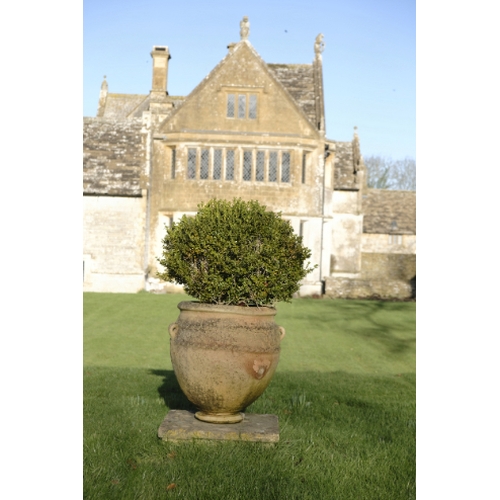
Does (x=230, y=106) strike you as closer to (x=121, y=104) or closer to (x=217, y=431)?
(x=121, y=104)

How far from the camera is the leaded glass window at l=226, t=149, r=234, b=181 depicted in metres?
25.7

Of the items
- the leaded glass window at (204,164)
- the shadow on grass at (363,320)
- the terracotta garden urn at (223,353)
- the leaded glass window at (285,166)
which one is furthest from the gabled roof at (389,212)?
the terracotta garden urn at (223,353)

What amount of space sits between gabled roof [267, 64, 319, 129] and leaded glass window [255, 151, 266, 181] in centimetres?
290

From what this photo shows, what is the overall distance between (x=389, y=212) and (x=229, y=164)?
20767mm

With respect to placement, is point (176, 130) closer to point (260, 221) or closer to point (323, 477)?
point (260, 221)

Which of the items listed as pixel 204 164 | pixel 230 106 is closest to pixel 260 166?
pixel 204 164

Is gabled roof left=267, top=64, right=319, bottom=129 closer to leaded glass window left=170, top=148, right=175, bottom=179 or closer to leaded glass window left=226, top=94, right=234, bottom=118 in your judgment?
leaded glass window left=226, top=94, right=234, bottom=118

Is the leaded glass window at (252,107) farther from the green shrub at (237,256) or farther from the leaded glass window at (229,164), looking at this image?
the green shrub at (237,256)

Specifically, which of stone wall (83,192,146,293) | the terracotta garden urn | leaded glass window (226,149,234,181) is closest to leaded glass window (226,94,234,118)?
leaded glass window (226,149,234,181)
